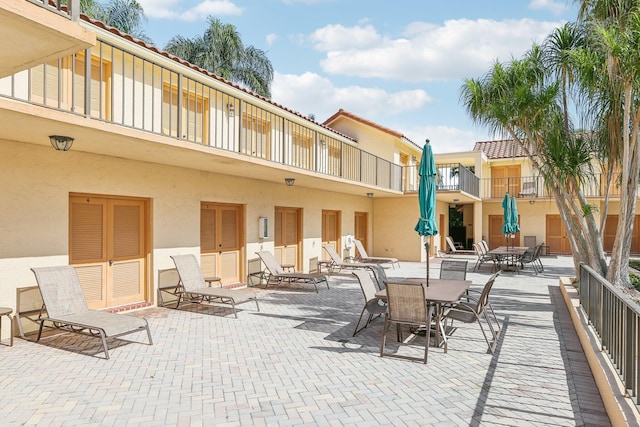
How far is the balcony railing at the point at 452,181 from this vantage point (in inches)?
743

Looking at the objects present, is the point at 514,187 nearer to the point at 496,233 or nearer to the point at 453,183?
the point at 496,233

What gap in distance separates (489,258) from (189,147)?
14.0m

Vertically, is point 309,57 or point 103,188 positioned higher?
point 309,57

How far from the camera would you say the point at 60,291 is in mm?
6281

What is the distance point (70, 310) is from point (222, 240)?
16.3 feet

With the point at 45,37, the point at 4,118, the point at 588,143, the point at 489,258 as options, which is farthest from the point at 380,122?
the point at 45,37

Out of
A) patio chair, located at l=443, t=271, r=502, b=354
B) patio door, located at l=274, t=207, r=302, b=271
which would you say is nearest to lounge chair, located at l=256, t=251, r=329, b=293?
patio door, located at l=274, t=207, r=302, b=271

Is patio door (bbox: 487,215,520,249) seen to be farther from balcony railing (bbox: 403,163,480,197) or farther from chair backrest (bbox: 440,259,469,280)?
chair backrest (bbox: 440,259,469,280)

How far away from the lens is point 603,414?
3912mm

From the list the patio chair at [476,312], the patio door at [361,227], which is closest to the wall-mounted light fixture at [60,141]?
the patio chair at [476,312]

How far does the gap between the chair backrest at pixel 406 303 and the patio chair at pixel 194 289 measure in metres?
3.31

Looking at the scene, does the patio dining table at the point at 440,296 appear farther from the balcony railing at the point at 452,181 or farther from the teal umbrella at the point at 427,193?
the balcony railing at the point at 452,181

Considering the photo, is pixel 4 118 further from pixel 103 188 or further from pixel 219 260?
pixel 219 260

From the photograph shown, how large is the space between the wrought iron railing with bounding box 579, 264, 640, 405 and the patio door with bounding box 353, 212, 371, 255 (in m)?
12.8
